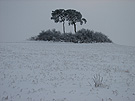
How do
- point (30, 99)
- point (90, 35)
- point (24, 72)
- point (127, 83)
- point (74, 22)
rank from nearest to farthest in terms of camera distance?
1. point (30, 99)
2. point (127, 83)
3. point (24, 72)
4. point (90, 35)
5. point (74, 22)

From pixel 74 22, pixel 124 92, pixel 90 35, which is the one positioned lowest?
pixel 124 92

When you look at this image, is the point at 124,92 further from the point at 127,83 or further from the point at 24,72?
the point at 24,72

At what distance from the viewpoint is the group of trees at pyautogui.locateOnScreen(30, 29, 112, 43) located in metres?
36.5

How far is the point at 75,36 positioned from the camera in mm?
37125

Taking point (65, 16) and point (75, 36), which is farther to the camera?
point (65, 16)

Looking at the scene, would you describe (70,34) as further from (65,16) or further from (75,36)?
(65,16)

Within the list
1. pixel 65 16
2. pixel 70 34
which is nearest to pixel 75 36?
pixel 70 34

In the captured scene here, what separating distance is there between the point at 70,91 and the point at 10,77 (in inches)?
145

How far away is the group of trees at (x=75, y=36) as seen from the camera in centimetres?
3647

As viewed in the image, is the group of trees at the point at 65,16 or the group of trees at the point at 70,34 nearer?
the group of trees at the point at 70,34

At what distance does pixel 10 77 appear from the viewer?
31.2 feet

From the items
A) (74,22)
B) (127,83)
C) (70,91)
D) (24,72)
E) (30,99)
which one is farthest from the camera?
(74,22)

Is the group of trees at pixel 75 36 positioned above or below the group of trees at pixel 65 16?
below

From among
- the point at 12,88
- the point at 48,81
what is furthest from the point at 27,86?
the point at 48,81
